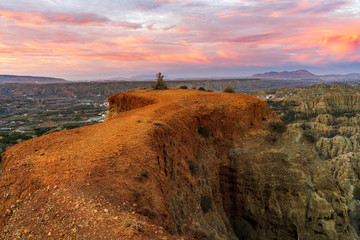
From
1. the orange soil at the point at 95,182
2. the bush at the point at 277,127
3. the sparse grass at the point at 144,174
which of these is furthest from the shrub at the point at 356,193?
the sparse grass at the point at 144,174

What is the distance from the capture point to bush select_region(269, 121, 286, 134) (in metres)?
19.0

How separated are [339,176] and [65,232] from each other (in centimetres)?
4035

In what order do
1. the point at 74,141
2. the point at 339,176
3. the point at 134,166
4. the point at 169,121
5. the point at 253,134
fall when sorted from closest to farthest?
the point at 134,166 < the point at 74,141 < the point at 169,121 < the point at 253,134 < the point at 339,176

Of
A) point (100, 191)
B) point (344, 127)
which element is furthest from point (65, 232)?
point (344, 127)

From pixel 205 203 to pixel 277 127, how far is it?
1126 centimetres

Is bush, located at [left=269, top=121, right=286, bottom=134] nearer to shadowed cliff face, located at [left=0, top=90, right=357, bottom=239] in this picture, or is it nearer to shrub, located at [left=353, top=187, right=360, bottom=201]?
shadowed cliff face, located at [left=0, top=90, right=357, bottom=239]

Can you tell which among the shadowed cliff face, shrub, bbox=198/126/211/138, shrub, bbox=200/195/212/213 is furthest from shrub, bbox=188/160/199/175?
shrub, bbox=198/126/211/138

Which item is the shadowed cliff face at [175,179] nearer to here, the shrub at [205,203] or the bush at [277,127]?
the shrub at [205,203]

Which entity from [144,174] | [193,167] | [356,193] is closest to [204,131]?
[193,167]

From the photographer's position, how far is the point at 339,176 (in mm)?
33375

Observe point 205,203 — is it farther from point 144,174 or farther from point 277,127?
point 277,127

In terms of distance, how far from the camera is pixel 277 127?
19297 mm

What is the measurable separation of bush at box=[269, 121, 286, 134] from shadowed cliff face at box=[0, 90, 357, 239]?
1.16 feet

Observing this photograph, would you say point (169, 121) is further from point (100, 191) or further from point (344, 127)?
point (344, 127)
